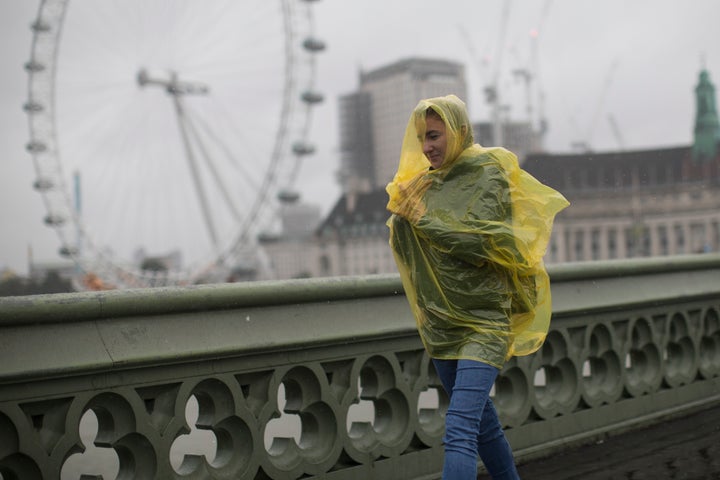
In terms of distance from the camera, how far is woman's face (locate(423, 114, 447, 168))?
9.78 feet

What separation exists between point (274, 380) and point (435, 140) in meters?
0.97

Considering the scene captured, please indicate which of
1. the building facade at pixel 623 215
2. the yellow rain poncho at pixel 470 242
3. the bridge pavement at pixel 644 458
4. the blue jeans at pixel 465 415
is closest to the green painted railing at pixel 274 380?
the bridge pavement at pixel 644 458

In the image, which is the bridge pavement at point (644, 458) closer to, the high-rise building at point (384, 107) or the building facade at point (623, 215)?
the high-rise building at point (384, 107)

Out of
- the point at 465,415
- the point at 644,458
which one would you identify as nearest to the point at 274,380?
the point at 465,415

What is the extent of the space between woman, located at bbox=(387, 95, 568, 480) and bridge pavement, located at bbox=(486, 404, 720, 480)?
1187mm

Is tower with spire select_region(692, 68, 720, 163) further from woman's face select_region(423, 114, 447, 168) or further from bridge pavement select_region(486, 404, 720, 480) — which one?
woman's face select_region(423, 114, 447, 168)

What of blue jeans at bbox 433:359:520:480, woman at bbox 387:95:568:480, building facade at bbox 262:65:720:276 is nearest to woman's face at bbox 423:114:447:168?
woman at bbox 387:95:568:480

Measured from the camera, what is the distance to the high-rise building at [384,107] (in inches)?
2542

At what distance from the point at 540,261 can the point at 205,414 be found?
1.13 m

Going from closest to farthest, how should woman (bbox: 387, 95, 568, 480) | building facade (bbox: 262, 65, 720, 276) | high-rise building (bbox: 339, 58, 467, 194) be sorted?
1. woman (bbox: 387, 95, 568, 480)
2. high-rise building (bbox: 339, 58, 467, 194)
3. building facade (bbox: 262, 65, 720, 276)

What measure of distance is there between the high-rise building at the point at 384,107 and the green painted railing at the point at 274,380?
41.0 metres

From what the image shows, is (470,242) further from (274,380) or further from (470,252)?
(274,380)

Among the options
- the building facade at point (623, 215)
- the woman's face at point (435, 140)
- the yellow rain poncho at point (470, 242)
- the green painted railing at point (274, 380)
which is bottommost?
the building facade at point (623, 215)

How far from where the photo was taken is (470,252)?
2.92 meters
